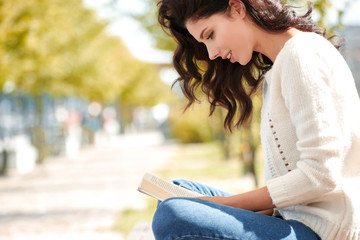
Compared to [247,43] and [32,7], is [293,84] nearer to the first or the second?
[247,43]

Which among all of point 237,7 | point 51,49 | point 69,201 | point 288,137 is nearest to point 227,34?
point 237,7

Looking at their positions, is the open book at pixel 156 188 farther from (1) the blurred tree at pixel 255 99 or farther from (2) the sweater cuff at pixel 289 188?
(1) the blurred tree at pixel 255 99

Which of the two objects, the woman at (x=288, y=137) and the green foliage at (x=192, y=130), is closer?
the woman at (x=288, y=137)

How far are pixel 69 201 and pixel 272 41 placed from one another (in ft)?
20.6

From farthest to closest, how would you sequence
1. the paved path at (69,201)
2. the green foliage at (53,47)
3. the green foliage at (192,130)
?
the green foliage at (192,130)
the green foliage at (53,47)
the paved path at (69,201)

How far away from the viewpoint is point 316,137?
1657mm

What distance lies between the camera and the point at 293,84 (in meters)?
1.72

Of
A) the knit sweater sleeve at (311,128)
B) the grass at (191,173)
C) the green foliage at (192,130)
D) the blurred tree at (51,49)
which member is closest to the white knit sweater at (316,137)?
the knit sweater sleeve at (311,128)

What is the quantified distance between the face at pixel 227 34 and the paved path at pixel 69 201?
11.3 feet

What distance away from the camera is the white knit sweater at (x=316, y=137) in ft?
5.49

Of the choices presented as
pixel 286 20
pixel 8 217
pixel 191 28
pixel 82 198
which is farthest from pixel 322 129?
pixel 82 198

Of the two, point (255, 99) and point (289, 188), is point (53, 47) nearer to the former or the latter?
point (255, 99)

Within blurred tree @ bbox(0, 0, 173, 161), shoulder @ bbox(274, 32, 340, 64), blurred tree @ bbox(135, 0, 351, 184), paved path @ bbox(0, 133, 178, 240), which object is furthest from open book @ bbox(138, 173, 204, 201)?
blurred tree @ bbox(0, 0, 173, 161)

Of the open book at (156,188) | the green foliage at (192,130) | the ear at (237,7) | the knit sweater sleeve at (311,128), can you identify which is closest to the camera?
the knit sweater sleeve at (311,128)
